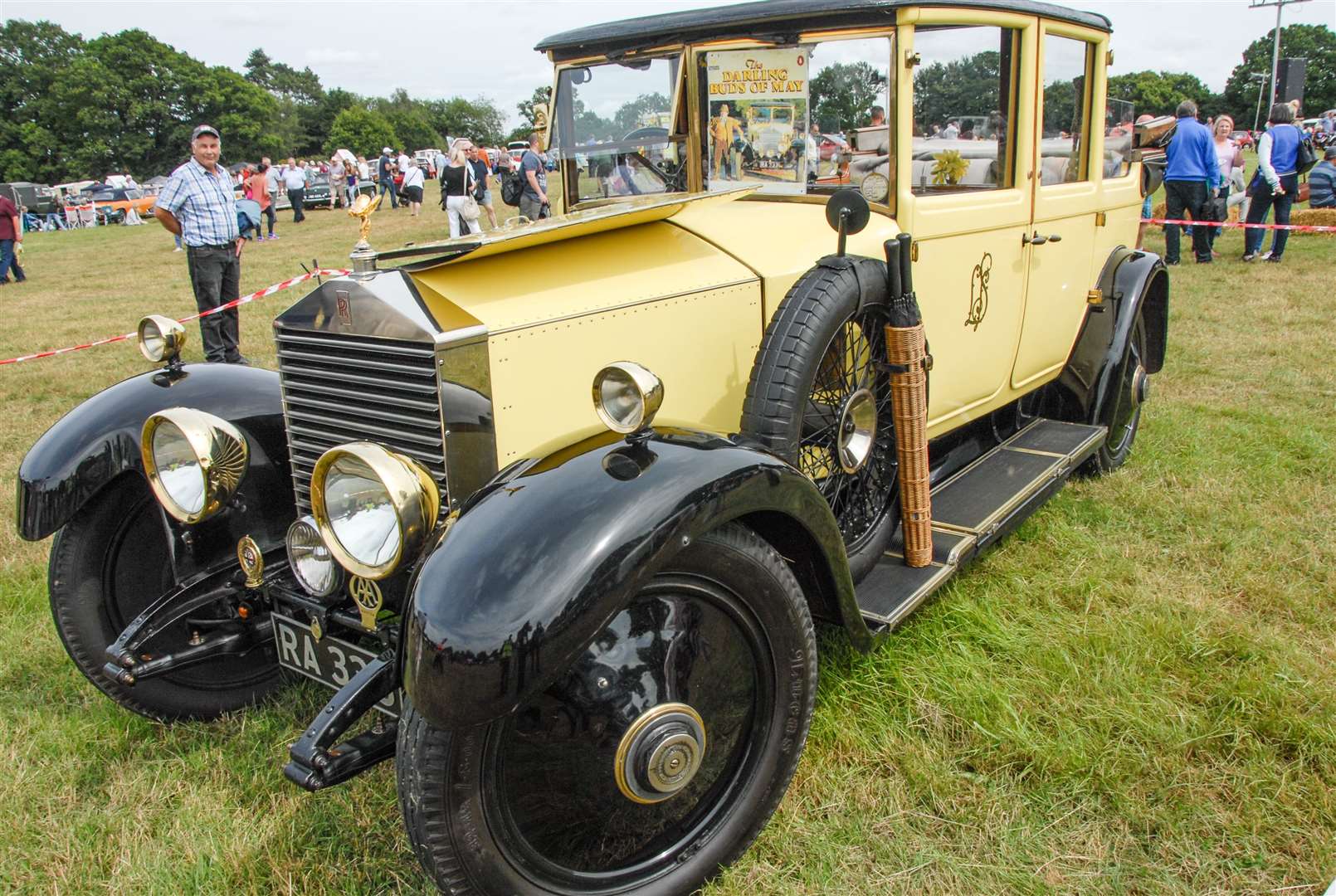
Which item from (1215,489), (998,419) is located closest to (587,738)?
(998,419)

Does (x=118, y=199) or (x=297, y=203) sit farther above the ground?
(x=118, y=199)

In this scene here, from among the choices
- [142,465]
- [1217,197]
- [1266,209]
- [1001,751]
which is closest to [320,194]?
[1217,197]

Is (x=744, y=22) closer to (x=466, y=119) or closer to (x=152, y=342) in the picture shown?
(x=152, y=342)

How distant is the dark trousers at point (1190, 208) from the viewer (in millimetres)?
10828

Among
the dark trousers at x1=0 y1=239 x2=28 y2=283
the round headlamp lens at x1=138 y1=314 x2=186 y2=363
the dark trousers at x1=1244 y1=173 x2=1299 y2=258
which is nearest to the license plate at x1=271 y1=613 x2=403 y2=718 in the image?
the round headlamp lens at x1=138 y1=314 x2=186 y2=363

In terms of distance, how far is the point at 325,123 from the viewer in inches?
3002

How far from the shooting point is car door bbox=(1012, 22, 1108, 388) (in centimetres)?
374

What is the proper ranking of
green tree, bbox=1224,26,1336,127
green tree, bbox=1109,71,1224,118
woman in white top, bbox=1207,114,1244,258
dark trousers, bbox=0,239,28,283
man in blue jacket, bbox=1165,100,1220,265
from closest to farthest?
man in blue jacket, bbox=1165,100,1220,265 → woman in white top, bbox=1207,114,1244,258 → dark trousers, bbox=0,239,28,283 → green tree, bbox=1109,71,1224,118 → green tree, bbox=1224,26,1336,127

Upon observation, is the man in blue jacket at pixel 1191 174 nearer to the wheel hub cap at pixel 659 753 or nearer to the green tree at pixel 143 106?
the wheel hub cap at pixel 659 753

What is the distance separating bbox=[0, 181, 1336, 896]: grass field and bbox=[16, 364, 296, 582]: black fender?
57 cm

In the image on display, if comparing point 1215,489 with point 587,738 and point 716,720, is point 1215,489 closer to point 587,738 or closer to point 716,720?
point 716,720

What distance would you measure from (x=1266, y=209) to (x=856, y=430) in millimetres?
11046

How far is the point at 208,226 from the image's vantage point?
7.52m

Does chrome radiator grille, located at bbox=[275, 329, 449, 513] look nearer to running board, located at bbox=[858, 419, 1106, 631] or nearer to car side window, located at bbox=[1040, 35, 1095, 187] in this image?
running board, located at bbox=[858, 419, 1106, 631]
